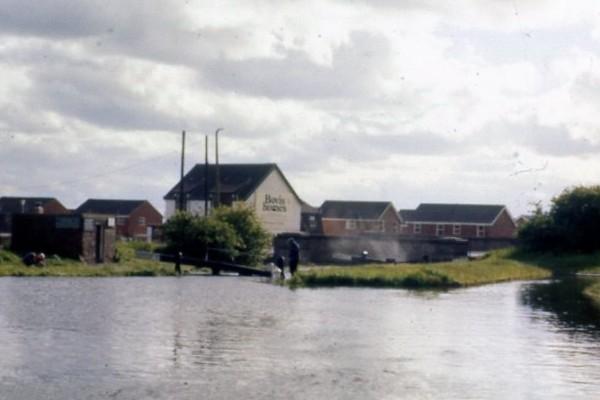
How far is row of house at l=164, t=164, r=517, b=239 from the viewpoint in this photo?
362ft

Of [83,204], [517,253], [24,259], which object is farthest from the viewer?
[83,204]

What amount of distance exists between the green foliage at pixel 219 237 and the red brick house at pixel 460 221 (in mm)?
64453

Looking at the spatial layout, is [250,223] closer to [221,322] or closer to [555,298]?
[555,298]

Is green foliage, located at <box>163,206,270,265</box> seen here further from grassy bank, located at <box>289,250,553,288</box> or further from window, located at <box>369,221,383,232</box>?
window, located at <box>369,221,383,232</box>

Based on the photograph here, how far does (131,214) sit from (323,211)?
72.3 feet

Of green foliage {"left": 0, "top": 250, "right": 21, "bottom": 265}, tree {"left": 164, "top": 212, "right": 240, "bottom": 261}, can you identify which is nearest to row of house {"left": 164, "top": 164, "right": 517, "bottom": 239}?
tree {"left": 164, "top": 212, "right": 240, "bottom": 261}

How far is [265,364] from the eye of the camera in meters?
20.7

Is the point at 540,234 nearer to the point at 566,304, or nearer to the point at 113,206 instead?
the point at 566,304

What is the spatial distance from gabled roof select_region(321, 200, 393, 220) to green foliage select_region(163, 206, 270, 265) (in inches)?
2556

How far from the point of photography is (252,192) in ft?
356

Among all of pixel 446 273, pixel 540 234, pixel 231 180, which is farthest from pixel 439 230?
pixel 446 273

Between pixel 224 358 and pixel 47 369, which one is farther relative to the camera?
pixel 224 358

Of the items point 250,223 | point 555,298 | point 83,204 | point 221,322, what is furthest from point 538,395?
point 83,204

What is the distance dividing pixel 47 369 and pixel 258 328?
845cm
